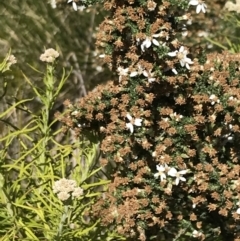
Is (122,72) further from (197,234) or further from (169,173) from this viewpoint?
(197,234)

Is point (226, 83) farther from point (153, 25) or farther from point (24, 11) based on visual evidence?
point (24, 11)

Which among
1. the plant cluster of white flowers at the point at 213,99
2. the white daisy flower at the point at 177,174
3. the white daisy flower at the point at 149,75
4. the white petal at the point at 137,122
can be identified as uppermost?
the white daisy flower at the point at 149,75

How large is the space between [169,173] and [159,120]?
0.13m

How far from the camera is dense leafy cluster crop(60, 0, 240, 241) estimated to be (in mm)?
1440

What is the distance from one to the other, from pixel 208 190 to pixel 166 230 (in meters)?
0.19

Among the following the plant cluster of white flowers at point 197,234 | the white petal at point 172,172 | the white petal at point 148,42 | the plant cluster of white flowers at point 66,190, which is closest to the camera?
the plant cluster of white flowers at point 66,190

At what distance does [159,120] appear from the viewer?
5.06ft

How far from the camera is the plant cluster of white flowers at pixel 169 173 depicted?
152cm

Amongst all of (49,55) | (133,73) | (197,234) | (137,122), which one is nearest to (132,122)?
(137,122)

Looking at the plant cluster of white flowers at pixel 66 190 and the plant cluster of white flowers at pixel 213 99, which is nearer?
the plant cluster of white flowers at pixel 66 190

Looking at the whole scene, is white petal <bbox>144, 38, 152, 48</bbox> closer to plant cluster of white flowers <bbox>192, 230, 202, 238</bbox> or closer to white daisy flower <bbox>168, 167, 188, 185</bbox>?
white daisy flower <bbox>168, 167, 188, 185</bbox>

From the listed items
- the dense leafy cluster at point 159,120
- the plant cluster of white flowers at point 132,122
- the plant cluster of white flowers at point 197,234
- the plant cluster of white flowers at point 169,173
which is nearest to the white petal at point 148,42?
the dense leafy cluster at point 159,120

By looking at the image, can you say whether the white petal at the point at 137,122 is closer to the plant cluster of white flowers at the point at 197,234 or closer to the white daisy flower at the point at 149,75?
the white daisy flower at the point at 149,75

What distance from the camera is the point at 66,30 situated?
2.64 m
